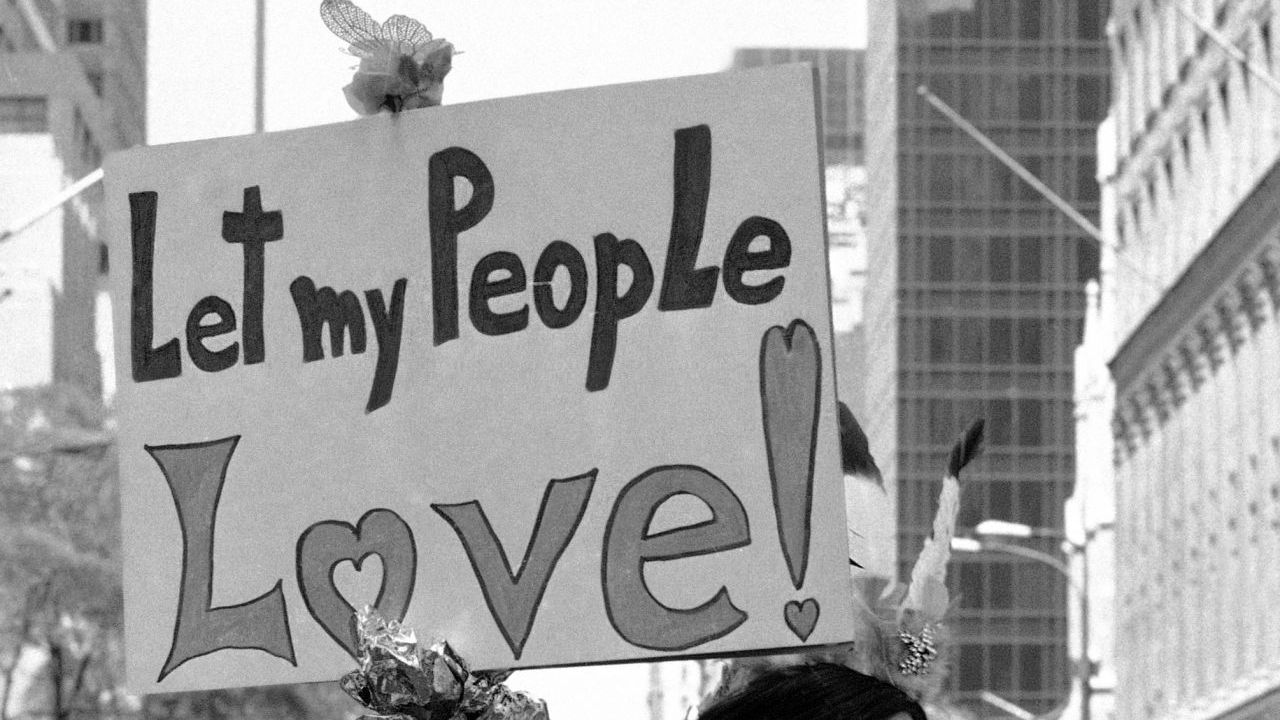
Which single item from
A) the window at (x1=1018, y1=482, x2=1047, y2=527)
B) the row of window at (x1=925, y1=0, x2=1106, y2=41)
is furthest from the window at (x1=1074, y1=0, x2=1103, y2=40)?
the window at (x1=1018, y1=482, x2=1047, y2=527)

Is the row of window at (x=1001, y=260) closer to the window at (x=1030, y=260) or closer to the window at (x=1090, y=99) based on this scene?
the window at (x=1030, y=260)

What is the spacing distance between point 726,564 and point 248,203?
3.11 ft

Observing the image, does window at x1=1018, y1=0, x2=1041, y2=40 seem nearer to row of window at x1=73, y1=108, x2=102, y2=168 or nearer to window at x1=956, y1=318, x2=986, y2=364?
window at x1=956, y1=318, x2=986, y2=364

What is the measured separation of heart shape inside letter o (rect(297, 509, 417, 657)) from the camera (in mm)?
4418

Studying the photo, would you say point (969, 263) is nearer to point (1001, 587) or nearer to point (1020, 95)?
point (1020, 95)

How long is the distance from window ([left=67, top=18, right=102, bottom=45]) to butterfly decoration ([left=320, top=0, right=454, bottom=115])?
67.1m

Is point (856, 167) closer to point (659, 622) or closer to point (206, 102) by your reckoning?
point (206, 102)

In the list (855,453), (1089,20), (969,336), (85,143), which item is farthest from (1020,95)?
(855,453)

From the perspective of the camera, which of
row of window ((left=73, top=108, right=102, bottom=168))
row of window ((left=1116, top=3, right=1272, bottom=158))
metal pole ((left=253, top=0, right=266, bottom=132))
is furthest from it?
row of window ((left=73, top=108, right=102, bottom=168))

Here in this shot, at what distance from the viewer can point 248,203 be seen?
15.2 ft

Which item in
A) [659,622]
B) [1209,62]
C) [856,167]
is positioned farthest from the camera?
[856,167]

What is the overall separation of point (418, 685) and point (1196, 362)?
4736 cm

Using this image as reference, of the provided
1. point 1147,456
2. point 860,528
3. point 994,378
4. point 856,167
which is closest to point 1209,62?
point 1147,456

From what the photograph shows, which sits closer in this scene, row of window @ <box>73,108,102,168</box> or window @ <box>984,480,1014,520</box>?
row of window @ <box>73,108,102,168</box>
